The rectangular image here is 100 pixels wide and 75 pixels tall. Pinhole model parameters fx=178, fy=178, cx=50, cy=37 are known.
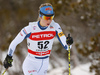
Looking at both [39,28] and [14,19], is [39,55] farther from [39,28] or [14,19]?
[14,19]

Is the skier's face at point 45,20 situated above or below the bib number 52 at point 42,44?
above

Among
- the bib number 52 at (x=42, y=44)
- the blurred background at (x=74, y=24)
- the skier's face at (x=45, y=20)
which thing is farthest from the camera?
the blurred background at (x=74, y=24)

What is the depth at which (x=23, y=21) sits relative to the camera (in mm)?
→ 12688

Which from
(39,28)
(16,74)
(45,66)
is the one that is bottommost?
(16,74)

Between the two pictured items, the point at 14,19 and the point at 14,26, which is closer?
the point at 14,26

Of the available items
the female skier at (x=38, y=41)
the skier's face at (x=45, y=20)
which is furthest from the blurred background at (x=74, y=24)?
the skier's face at (x=45, y=20)

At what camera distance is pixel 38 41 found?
3203mm

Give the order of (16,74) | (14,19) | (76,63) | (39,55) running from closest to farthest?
(39,55) → (76,63) → (16,74) → (14,19)

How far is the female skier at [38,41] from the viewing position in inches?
122

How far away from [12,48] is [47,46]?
0.63 metres

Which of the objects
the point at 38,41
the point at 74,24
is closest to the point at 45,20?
the point at 38,41

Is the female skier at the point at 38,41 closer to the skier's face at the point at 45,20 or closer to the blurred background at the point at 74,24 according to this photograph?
the skier's face at the point at 45,20

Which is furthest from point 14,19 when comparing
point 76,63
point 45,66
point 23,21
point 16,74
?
point 45,66

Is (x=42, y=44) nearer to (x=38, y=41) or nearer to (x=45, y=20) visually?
(x=38, y=41)
